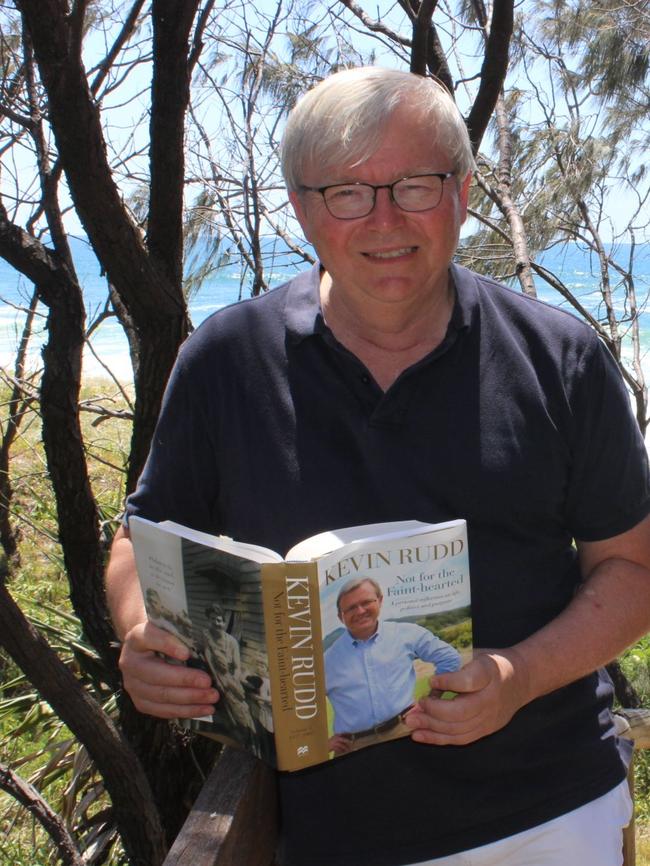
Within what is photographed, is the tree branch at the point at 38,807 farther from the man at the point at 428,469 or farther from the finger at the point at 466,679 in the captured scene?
the finger at the point at 466,679

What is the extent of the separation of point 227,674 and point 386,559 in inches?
9.7

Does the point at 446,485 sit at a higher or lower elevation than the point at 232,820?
higher

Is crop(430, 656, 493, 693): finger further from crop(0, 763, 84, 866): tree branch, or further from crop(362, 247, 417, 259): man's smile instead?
crop(0, 763, 84, 866): tree branch

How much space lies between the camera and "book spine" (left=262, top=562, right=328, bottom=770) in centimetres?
104

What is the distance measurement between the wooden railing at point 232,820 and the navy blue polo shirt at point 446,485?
0.04m

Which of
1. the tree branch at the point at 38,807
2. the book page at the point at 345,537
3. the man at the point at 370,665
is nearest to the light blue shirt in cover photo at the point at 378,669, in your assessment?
the man at the point at 370,665

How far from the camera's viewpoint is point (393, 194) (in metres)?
1.37

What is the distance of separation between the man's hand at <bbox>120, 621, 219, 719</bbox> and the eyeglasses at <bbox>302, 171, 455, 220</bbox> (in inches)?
24.8

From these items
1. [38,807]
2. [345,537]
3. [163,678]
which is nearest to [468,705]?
[345,537]

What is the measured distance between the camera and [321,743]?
1.12 m

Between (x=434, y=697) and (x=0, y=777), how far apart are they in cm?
123

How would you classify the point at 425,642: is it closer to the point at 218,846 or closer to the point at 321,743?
the point at 321,743

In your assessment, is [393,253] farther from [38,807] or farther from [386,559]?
[38,807]

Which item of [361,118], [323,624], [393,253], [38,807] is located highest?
[361,118]
